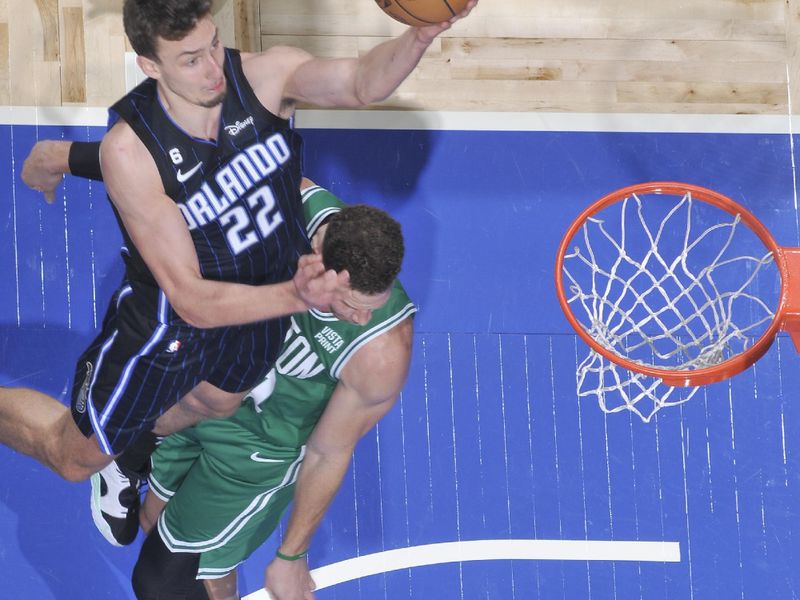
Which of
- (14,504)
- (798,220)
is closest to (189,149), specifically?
(14,504)

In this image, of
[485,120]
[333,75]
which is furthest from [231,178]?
[485,120]

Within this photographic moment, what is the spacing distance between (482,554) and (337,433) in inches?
42.0

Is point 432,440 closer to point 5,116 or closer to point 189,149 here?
point 189,149

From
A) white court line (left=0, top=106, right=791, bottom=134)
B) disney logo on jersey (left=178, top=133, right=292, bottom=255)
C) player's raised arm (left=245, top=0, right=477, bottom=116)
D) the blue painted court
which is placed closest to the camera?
player's raised arm (left=245, top=0, right=477, bottom=116)

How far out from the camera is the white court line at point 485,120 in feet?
15.6

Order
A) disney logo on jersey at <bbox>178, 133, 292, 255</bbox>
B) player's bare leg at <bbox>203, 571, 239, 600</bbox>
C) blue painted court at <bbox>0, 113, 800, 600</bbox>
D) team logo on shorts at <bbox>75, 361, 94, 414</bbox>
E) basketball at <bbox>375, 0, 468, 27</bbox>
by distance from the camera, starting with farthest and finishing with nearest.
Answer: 1. blue painted court at <bbox>0, 113, 800, 600</bbox>
2. player's bare leg at <bbox>203, 571, 239, 600</bbox>
3. team logo on shorts at <bbox>75, 361, 94, 414</bbox>
4. disney logo on jersey at <bbox>178, 133, 292, 255</bbox>
5. basketball at <bbox>375, 0, 468, 27</bbox>

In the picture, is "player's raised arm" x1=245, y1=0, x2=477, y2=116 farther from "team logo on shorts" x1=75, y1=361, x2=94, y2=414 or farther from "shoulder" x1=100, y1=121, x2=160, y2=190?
"team logo on shorts" x1=75, y1=361, x2=94, y2=414

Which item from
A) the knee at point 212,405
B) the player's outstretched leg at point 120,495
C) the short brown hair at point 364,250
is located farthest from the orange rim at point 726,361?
the player's outstretched leg at point 120,495

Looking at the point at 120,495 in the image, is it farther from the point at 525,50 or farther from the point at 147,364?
the point at 525,50

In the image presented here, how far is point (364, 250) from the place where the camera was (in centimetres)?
325

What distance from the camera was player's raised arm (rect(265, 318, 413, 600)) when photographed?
152 inches

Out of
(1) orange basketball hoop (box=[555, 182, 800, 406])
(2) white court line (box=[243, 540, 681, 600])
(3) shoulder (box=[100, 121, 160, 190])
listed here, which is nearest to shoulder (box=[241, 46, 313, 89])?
(3) shoulder (box=[100, 121, 160, 190])

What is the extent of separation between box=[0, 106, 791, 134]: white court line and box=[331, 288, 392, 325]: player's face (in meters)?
1.64

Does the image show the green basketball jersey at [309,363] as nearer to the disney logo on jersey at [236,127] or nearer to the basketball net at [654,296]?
the disney logo on jersey at [236,127]
